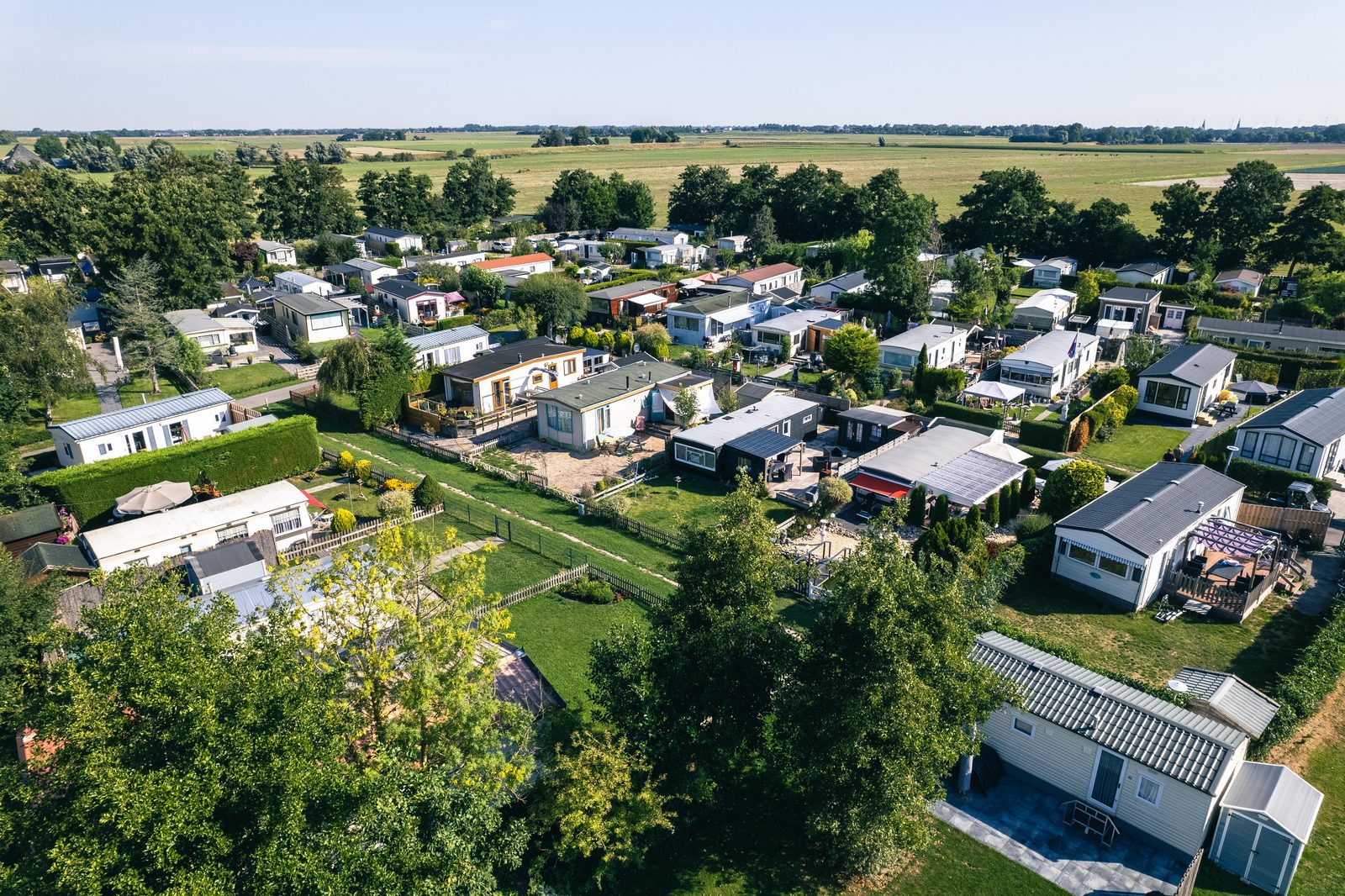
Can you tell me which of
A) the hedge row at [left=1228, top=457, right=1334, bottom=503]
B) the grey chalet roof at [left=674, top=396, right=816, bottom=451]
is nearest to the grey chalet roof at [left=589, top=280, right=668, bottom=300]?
the grey chalet roof at [left=674, top=396, right=816, bottom=451]

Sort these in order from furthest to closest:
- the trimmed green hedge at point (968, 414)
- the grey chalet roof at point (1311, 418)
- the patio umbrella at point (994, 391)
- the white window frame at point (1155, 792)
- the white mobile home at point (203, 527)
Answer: the patio umbrella at point (994, 391) < the trimmed green hedge at point (968, 414) < the grey chalet roof at point (1311, 418) < the white mobile home at point (203, 527) < the white window frame at point (1155, 792)

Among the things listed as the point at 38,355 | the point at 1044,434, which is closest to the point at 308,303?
the point at 38,355

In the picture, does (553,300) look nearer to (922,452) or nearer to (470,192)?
(922,452)

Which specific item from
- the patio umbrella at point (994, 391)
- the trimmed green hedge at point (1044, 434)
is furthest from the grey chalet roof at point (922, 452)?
the patio umbrella at point (994, 391)

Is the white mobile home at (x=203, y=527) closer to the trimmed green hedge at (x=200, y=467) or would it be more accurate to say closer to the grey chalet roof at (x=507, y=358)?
the trimmed green hedge at (x=200, y=467)

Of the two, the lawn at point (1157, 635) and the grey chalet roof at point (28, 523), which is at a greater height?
the grey chalet roof at point (28, 523)

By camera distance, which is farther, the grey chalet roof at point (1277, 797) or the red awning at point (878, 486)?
the red awning at point (878, 486)
